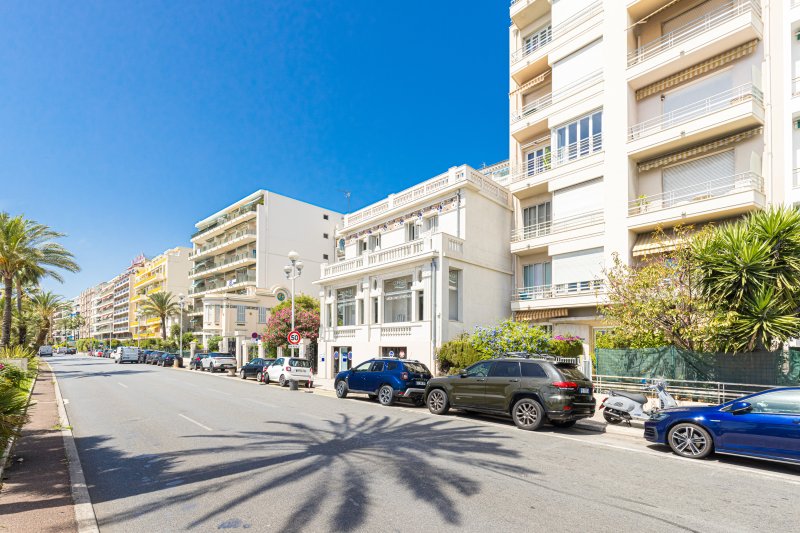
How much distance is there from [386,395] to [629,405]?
299 inches

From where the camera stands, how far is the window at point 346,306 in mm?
27469

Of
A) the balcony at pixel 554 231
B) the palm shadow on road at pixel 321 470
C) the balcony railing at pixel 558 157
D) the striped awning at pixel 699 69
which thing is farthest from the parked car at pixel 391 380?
the striped awning at pixel 699 69

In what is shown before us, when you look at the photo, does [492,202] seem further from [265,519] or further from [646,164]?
[265,519]

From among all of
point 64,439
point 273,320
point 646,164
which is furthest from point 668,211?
point 273,320

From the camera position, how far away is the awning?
2261cm

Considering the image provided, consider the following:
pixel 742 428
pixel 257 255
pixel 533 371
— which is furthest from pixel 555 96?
pixel 257 255

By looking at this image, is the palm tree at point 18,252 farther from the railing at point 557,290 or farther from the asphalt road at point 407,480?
the railing at point 557,290

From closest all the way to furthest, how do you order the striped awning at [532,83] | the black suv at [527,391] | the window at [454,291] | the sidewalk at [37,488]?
the sidewalk at [37,488] → the black suv at [527,391] → the window at [454,291] → the striped awning at [532,83]

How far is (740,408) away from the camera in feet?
26.1

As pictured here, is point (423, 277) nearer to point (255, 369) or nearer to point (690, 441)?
point (255, 369)

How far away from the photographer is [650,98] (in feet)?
68.9

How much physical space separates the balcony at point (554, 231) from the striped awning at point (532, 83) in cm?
815

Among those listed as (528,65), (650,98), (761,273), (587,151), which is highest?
(528,65)

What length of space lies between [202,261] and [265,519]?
6695cm
